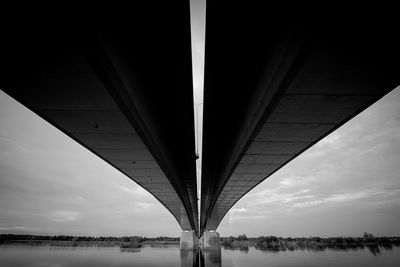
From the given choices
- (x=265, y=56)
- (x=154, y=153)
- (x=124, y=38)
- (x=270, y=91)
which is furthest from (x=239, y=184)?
(x=124, y=38)

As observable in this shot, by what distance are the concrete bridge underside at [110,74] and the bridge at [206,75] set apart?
0.02m

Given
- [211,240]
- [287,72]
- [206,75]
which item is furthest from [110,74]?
[211,240]

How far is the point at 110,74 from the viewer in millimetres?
5730

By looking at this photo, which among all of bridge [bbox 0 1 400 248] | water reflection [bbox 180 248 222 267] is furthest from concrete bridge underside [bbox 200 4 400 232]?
water reflection [bbox 180 248 222 267]

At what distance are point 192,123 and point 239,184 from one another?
9.76 meters

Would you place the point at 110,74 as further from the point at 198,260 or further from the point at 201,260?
the point at 198,260

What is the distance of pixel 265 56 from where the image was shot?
586 cm

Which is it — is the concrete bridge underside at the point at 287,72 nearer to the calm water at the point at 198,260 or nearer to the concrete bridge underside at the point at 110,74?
the concrete bridge underside at the point at 110,74

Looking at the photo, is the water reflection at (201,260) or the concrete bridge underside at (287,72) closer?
the concrete bridge underside at (287,72)

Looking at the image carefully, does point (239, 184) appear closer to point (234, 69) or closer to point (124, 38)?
point (234, 69)

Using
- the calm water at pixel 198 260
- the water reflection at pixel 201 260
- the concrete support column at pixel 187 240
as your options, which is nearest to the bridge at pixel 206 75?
the water reflection at pixel 201 260

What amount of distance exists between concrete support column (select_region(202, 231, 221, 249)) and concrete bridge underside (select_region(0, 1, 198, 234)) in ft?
143

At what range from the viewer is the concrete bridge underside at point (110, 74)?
15.6ft

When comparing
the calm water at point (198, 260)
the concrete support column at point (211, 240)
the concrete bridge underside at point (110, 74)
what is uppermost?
the concrete bridge underside at point (110, 74)
